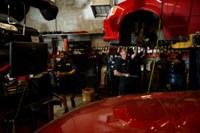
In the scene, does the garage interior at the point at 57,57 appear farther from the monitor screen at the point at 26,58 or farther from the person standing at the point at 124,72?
the person standing at the point at 124,72

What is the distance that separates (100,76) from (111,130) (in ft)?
26.0

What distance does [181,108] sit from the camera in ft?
4.62

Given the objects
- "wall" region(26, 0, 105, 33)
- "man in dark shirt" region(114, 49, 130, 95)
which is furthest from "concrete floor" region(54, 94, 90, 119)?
"wall" region(26, 0, 105, 33)

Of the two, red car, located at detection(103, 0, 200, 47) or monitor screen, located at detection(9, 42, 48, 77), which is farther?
red car, located at detection(103, 0, 200, 47)

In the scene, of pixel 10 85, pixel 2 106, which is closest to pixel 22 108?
pixel 2 106

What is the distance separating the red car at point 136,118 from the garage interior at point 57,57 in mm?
1150

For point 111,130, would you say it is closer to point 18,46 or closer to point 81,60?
point 18,46

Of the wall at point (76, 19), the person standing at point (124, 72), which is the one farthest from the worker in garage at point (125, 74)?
the wall at point (76, 19)

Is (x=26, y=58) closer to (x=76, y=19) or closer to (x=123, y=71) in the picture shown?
(x=123, y=71)

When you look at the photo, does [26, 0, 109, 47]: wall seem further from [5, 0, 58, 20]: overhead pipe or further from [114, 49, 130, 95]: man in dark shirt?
[5, 0, 58, 20]: overhead pipe

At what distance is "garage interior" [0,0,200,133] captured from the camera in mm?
2762

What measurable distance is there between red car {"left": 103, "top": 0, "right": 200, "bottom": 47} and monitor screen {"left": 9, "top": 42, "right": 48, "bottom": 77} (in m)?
2.18

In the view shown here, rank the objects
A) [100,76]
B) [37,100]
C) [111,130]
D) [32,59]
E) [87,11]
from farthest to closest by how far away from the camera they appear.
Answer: [87,11] < [100,76] < [37,100] < [32,59] < [111,130]

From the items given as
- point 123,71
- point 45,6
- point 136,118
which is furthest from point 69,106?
point 136,118
